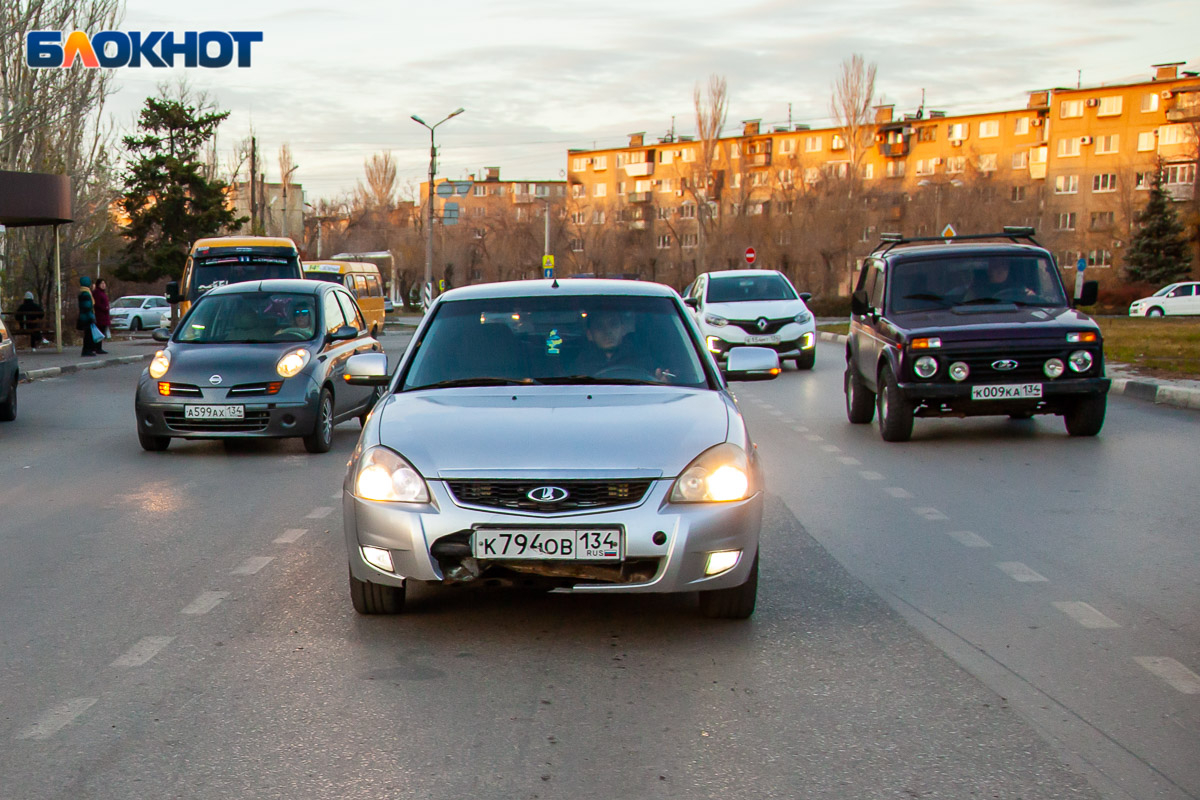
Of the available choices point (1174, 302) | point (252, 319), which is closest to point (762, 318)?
point (252, 319)

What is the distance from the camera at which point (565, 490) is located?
5348mm

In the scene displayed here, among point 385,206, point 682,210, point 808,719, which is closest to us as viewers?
point 808,719

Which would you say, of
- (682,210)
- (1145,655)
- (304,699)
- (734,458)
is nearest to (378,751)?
(304,699)

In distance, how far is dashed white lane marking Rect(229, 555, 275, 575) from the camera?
23.4 ft

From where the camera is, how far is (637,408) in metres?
5.93

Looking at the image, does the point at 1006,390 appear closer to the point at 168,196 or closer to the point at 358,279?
the point at 358,279

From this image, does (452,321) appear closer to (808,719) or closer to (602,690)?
(602,690)

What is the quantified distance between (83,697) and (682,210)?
12179cm

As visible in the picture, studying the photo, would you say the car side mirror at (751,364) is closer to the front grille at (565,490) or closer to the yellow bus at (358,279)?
the front grille at (565,490)

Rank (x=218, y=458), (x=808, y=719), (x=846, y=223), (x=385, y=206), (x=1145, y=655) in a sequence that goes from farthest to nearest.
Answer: (x=385, y=206), (x=846, y=223), (x=218, y=458), (x=1145, y=655), (x=808, y=719)

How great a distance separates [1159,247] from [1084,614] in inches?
2974

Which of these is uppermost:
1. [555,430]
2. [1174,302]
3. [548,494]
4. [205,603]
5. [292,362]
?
[555,430]

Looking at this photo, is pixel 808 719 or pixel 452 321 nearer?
pixel 808 719

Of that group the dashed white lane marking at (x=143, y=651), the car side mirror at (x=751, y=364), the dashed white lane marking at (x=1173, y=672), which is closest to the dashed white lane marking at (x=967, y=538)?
the car side mirror at (x=751, y=364)
